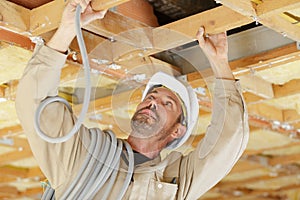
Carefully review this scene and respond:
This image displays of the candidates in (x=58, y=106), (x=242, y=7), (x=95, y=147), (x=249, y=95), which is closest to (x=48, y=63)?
(x=58, y=106)

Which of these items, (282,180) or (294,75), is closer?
(294,75)

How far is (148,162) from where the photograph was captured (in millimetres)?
2205

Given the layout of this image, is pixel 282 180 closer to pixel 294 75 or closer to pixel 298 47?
pixel 294 75

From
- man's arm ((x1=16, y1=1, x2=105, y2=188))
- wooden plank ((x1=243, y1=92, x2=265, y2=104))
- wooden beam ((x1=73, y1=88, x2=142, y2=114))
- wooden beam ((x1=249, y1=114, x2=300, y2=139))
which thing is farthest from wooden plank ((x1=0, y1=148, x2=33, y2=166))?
man's arm ((x1=16, y1=1, x2=105, y2=188))

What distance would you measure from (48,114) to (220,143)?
0.67 meters

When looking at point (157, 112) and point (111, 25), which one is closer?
point (157, 112)

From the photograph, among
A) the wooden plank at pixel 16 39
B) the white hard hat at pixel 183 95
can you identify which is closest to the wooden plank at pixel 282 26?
the white hard hat at pixel 183 95

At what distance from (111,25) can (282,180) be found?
13.7 ft

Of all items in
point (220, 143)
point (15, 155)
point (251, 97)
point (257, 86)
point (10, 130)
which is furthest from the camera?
point (15, 155)

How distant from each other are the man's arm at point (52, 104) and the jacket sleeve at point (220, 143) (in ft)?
1.52

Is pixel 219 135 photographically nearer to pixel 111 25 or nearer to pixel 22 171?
pixel 111 25

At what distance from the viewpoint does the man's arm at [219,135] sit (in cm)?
224

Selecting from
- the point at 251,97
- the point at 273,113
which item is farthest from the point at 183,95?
the point at 273,113

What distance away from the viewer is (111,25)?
2.46 m
